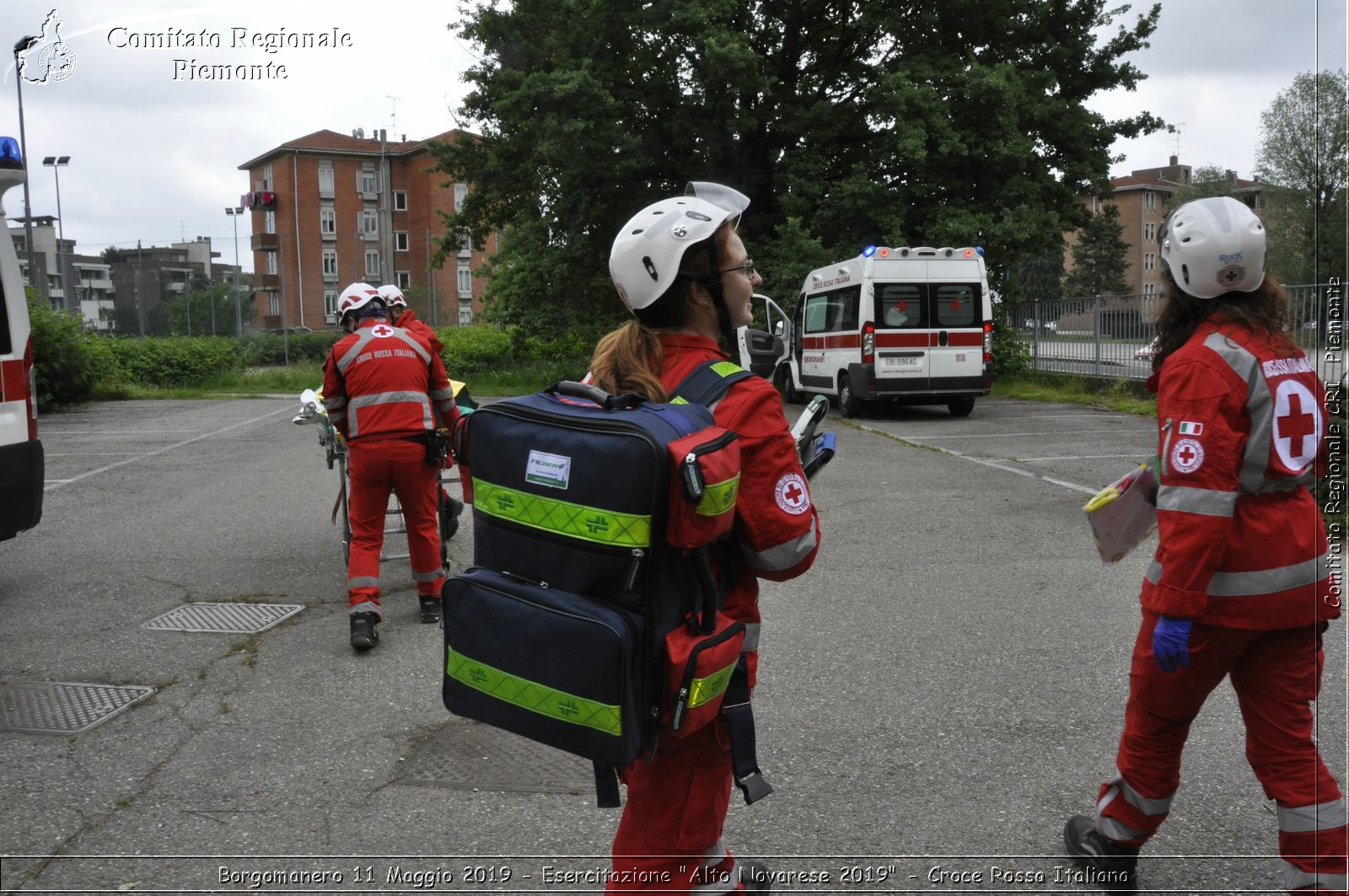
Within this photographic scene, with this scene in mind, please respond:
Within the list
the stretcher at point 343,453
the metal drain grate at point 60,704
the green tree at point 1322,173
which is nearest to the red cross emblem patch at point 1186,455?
the green tree at point 1322,173

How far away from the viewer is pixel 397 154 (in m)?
65.9

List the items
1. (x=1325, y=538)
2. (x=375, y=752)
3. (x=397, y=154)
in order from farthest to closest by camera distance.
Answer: (x=397, y=154)
(x=375, y=752)
(x=1325, y=538)

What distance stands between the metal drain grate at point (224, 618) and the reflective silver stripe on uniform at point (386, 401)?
4.02ft

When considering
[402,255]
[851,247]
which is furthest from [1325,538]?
[402,255]

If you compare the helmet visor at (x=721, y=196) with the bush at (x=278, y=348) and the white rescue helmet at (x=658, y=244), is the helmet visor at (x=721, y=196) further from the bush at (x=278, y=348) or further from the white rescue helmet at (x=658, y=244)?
the bush at (x=278, y=348)

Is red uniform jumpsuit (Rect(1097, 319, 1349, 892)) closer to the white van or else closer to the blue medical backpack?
the blue medical backpack

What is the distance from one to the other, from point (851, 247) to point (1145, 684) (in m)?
21.5

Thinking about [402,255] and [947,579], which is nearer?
[947,579]

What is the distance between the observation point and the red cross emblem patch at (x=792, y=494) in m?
2.29

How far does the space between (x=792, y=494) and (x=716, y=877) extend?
90 centimetres

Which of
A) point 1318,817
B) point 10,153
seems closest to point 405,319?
point 10,153

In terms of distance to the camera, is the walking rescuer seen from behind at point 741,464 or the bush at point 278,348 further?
the bush at point 278,348

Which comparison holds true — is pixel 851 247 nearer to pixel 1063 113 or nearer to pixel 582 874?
pixel 1063 113

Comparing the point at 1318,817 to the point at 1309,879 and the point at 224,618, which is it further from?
the point at 224,618
